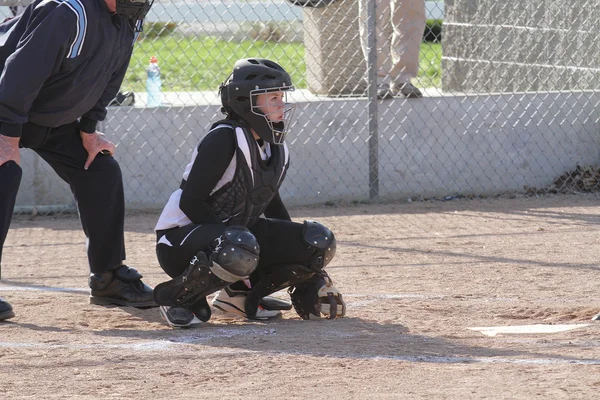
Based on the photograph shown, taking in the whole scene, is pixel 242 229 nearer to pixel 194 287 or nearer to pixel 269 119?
pixel 194 287

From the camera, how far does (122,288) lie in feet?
16.2

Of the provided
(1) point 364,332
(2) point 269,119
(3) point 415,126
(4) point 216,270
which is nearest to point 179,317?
(4) point 216,270

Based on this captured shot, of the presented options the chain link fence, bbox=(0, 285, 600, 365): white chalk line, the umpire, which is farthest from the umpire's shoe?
the chain link fence

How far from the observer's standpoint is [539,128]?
830 centimetres

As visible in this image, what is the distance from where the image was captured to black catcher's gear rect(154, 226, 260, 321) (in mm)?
4207

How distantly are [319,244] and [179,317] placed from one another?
695mm

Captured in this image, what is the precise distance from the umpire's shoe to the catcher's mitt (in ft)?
2.65

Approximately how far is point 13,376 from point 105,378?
339 mm

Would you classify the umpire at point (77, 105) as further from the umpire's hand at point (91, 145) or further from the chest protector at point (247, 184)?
the chest protector at point (247, 184)

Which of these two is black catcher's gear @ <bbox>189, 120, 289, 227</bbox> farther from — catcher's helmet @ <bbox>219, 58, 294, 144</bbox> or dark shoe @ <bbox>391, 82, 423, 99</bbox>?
dark shoe @ <bbox>391, 82, 423, 99</bbox>

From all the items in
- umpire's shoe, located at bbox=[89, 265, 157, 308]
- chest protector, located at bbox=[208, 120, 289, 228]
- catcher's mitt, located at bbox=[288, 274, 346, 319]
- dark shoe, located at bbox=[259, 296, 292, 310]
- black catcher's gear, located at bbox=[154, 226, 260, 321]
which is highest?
chest protector, located at bbox=[208, 120, 289, 228]

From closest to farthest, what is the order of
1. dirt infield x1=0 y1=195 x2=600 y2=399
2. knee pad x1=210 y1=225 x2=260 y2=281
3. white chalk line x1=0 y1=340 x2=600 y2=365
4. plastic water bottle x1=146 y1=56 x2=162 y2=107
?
1. dirt infield x1=0 y1=195 x2=600 y2=399
2. white chalk line x1=0 y1=340 x2=600 y2=365
3. knee pad x1=210 y1=225 x2=260 y2=281
4. plastic water bottle x1=146 y1=56 x2=162 y2=107

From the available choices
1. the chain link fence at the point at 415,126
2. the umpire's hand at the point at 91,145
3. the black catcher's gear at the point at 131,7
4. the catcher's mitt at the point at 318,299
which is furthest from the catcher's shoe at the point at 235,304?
the chain link fence at the point at 415,126

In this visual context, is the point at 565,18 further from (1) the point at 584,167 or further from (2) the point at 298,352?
(2) the point at 298,352
